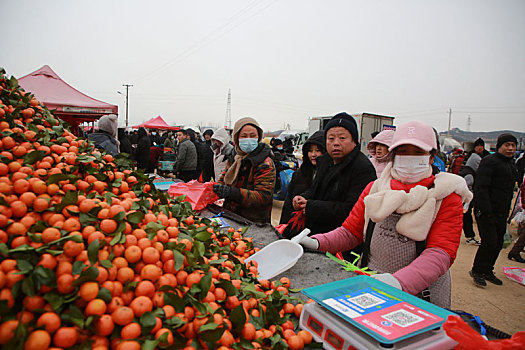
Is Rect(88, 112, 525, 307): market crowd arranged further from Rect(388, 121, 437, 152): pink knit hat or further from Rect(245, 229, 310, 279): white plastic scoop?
Rect(245, 229, 310, 279): white plastic scoop

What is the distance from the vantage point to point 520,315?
3676 mm

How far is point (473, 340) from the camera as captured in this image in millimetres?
974

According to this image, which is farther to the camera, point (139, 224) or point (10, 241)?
point (139, 224)

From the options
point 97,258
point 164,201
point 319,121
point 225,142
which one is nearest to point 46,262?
point 97,258

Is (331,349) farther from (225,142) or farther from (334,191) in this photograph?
(225,142)

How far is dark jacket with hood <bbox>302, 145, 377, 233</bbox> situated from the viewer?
2.61 metres

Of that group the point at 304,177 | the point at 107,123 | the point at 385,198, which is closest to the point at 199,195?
the point at 304,177

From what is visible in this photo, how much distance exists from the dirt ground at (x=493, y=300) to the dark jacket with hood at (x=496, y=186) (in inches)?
43.5

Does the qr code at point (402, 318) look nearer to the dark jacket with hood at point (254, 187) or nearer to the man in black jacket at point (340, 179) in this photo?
the man in black jacket at point (340, 179)

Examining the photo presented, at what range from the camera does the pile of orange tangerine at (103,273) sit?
878mm

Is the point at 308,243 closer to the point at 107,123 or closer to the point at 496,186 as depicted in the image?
the point at 496,186

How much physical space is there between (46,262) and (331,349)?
1.05 m

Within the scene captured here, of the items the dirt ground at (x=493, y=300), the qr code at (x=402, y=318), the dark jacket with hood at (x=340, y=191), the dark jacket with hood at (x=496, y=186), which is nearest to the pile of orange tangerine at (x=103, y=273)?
the qr code at (x=402, y=318)

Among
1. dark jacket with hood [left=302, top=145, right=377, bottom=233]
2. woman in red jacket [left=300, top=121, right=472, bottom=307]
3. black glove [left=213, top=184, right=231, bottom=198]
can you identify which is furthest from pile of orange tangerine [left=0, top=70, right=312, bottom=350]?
black glove [left=213, top=184, right=231, bottom=198]
